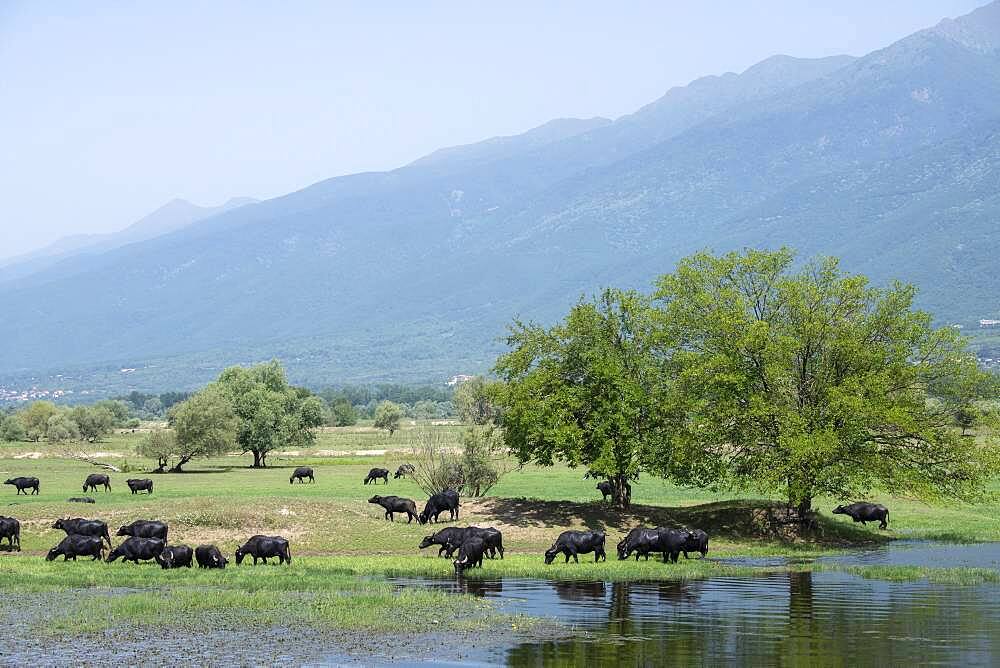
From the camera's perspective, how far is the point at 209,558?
3941 cm

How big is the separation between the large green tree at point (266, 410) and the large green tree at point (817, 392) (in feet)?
194

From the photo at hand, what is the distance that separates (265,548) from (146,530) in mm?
5747

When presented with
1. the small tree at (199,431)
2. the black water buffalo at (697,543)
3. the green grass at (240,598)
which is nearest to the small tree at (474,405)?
the small tree at (199,431)

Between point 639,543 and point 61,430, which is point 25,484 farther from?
point 61,430

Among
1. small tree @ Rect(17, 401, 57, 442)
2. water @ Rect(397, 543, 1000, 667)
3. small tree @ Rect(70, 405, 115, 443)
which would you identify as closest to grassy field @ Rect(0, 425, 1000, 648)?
water @ Rect(397, 543, 1000, 667)

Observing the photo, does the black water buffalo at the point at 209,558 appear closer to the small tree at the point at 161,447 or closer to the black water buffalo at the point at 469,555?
the black water buffalo at the point at 469,555

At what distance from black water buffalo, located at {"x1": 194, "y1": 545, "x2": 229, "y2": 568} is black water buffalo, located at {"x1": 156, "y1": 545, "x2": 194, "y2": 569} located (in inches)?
13.6

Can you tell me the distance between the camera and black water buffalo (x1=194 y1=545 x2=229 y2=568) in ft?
129

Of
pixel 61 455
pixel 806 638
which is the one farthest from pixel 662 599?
pixel 61 455

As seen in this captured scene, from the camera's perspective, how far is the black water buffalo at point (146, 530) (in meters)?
43.2

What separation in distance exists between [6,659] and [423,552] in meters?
Result: 21.0

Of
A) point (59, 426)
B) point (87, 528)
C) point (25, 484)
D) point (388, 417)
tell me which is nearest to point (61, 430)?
point (59, 426)

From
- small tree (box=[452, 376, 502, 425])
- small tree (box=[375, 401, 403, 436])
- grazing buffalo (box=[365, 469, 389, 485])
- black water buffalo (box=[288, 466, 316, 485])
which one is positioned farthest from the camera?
small tree (box=[375, 401, 403, 436])

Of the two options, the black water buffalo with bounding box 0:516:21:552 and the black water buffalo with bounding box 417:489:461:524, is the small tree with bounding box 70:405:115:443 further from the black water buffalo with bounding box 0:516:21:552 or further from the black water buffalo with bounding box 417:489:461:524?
the black water buffalo with bounding box 417:489:461:524
